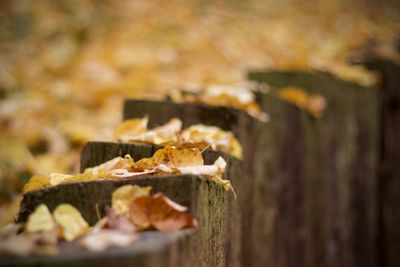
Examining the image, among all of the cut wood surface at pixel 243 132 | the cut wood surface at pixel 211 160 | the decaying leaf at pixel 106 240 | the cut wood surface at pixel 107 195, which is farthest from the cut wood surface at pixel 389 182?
the decaying leaf at pixel 106 240

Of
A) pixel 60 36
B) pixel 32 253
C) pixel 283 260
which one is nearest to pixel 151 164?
pixel 32 253

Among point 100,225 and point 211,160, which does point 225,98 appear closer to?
point 211,160

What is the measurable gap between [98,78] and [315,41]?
2029mm

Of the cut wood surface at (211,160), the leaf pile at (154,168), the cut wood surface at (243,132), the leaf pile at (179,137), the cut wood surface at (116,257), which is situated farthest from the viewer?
the cut wood surface at (243,132)

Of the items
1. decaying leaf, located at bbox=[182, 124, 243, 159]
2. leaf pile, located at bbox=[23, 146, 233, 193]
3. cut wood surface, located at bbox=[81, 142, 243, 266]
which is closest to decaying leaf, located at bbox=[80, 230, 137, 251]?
leaf pile, located at bbox=[23, 146, 233, 193]

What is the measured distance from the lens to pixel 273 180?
81.4 inches

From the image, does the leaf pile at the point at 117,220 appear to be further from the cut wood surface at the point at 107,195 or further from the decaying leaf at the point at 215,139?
the decaying leaf at the point at 215,139

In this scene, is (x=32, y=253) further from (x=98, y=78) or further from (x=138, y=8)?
(x=138, y=8)

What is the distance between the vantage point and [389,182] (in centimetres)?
310

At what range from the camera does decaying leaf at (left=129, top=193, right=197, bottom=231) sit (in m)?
0.91

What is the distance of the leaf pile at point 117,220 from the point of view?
2.71 feet

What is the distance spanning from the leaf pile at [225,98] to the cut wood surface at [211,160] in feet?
1.60

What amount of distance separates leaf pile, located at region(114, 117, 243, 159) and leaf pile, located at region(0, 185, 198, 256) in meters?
0.40

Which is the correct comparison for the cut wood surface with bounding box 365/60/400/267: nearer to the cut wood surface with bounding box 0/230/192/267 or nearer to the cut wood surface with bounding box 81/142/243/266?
the cut wood surface with bounding box 81/142/243/266
